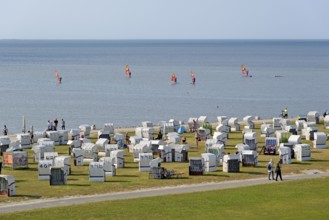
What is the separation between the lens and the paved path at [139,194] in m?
41.2

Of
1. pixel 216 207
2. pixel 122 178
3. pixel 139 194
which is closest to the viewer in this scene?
pixel 216 207

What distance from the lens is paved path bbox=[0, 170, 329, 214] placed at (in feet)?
135

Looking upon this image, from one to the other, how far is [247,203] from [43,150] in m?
23.0

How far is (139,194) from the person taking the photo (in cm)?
4456

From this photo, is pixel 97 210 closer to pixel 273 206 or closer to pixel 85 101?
pixel 273 206

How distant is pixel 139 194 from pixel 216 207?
237 inches

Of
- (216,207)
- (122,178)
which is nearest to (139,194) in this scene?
(216,207)

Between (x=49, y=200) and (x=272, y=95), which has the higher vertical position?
(x=272, y=95)

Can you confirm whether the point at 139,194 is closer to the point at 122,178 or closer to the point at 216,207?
the point at 216,207

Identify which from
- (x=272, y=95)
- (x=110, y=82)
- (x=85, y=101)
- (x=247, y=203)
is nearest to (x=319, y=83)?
(x=272, y=95)

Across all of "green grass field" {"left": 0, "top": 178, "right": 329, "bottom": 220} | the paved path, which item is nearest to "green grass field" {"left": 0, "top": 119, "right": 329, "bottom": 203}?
the paved path

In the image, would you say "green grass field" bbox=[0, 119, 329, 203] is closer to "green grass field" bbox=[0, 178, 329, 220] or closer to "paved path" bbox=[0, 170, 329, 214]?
"paved path" bbox=[0, 170, 329, 214]

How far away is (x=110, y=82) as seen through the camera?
195000 mm

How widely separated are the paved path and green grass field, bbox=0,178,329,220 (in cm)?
128
